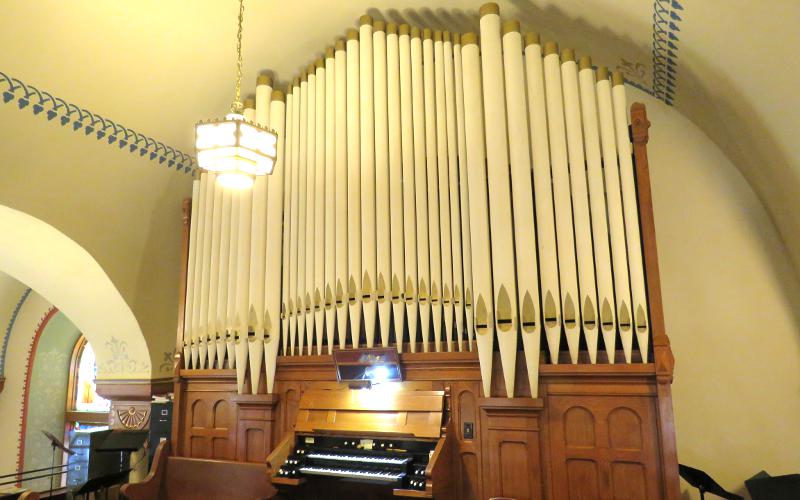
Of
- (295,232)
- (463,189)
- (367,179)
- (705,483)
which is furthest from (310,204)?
(705,483)

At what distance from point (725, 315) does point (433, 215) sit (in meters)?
2.81

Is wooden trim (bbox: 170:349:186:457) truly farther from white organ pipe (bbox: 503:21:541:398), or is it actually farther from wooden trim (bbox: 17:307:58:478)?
wooden trim (bbox: 17:307:58:478)

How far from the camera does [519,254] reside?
4055 mm

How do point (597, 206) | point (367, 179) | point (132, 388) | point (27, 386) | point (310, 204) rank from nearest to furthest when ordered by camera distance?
point (597, 206) → point (367, 179) → point (310, 204) → point (132, 388) → point (27, 386)

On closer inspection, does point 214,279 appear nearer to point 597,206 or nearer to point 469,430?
point 469,430

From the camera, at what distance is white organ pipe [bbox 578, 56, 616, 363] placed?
3818 mm

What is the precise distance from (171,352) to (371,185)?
3.43 m

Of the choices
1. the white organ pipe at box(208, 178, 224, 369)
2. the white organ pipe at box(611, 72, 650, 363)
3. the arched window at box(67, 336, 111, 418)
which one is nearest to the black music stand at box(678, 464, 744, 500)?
the white organ pipe at box(611, 72, 650, 363)

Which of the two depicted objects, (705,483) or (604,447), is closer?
(604,447)

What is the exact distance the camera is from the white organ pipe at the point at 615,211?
12.4 feet

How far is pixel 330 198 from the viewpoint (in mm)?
4961

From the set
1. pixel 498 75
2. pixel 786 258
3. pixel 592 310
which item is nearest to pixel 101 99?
pixel 498 75

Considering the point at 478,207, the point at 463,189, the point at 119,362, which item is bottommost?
the point at 119,362

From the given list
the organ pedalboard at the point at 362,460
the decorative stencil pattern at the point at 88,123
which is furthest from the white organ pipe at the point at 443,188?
the decorative stencil pattern at the point at 88,123
